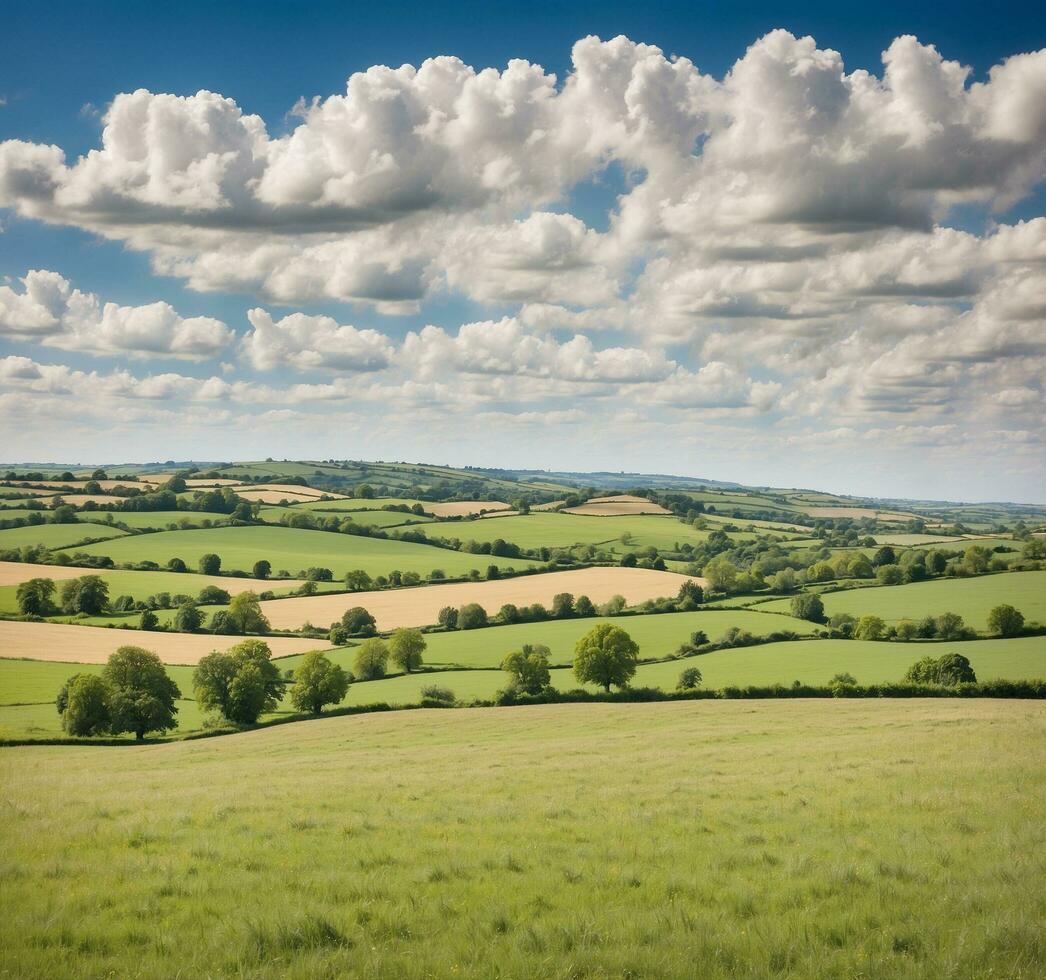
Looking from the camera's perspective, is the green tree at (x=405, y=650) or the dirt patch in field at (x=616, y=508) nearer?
the green tree at (x=405, y=650)

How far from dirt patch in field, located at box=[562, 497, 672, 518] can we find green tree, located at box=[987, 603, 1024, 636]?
10177 centimetres

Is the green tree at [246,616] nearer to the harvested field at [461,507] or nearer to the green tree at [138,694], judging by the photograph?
the green tree at [138,694]

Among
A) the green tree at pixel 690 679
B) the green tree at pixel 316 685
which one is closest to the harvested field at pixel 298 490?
the green tree at pixel 316 685

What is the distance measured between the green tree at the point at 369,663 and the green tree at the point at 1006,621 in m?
51.3

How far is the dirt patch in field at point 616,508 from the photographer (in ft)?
563

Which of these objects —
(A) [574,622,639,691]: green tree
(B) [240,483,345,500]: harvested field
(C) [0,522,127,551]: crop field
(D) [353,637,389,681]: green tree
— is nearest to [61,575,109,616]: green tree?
(C) [0,522,127,551]: crop field

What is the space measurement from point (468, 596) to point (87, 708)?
52.2m

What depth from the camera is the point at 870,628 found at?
73.6 meters

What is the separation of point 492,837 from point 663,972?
17.2 feet

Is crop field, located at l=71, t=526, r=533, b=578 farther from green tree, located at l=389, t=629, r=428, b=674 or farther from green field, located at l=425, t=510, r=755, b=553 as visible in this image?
green tree, located at l=389, t=629, r=428, b=674

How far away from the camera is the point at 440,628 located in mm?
82688

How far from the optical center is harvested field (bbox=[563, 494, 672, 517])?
6770 inches

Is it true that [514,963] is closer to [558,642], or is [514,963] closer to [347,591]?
[558,642]

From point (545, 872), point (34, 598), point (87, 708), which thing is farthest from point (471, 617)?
point (545, 872)
